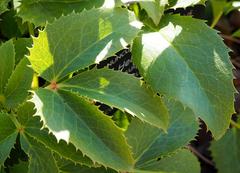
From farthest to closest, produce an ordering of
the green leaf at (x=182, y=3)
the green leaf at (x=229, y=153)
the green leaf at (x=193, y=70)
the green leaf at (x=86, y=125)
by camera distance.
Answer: the green leaf at (x=229, y=153)
the green leaf at (x=182, y=3)
the green leaf at (x=193, y=70)
the green leaf at (x=86, y=125)

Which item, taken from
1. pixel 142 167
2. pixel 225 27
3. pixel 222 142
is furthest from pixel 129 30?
pixel 225 27

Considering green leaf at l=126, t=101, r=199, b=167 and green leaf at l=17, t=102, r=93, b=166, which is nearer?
green leaf at l=17, t=102, r=93, b=166

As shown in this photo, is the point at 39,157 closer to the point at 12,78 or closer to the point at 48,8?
the point at 12,78

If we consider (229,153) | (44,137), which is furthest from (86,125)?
(229,153)

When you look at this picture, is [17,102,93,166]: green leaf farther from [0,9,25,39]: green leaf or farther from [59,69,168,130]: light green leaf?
[0,9,25,39]: green leaf

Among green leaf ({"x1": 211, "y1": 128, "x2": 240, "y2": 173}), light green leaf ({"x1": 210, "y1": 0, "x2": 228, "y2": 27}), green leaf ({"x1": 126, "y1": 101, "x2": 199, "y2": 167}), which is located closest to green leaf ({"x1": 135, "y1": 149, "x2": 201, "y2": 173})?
green leaf ({"x1": 126, "y1": 101, "x2": 199, "y2": 167})

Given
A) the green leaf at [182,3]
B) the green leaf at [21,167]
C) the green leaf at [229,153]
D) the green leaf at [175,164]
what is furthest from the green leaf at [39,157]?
the green leaf at [229,153]

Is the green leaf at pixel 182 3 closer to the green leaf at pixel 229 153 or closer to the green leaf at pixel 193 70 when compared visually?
the green leaf at pixel 193 70

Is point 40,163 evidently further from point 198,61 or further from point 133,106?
point 198,61
